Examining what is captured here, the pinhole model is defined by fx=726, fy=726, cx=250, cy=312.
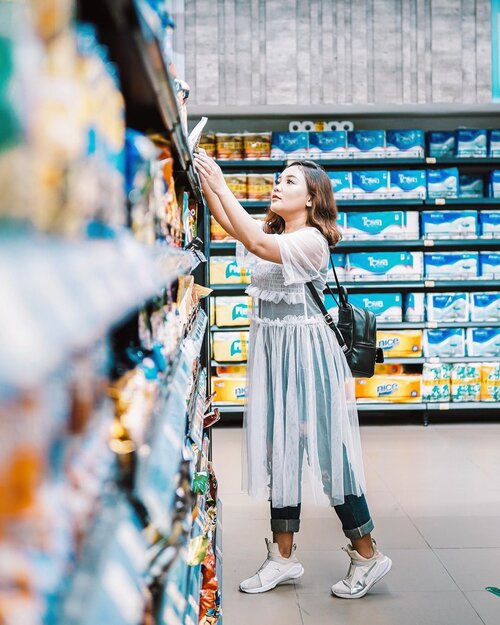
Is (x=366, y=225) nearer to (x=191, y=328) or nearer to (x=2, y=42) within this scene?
(x=191, y=328)

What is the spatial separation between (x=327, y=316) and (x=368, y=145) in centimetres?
350

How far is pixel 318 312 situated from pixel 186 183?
82cm

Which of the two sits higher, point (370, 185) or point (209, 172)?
point (370, 185)

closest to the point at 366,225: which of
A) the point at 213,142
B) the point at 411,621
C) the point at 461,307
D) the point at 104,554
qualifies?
the point at 461,307

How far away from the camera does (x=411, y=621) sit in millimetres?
2373

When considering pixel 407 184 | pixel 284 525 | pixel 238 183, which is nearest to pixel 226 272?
pixel 238 183

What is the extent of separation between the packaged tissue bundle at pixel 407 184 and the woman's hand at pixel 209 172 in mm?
3785

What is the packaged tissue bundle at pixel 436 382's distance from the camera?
5723 mm

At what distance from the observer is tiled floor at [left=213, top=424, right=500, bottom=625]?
2453mm

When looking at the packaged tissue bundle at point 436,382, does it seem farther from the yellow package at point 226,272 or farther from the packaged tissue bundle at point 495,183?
the yellow package at point 226,272

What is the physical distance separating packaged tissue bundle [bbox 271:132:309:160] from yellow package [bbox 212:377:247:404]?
1.80 meters

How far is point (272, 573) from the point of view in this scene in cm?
263

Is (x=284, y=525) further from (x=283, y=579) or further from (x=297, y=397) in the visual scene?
(x=297, y=397)

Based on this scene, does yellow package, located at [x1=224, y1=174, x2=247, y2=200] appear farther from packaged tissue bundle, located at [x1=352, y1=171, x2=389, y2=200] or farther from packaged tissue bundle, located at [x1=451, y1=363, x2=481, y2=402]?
packaged tissue bundle, located at [x1=451, y1=363, x2=481, y2=402]
